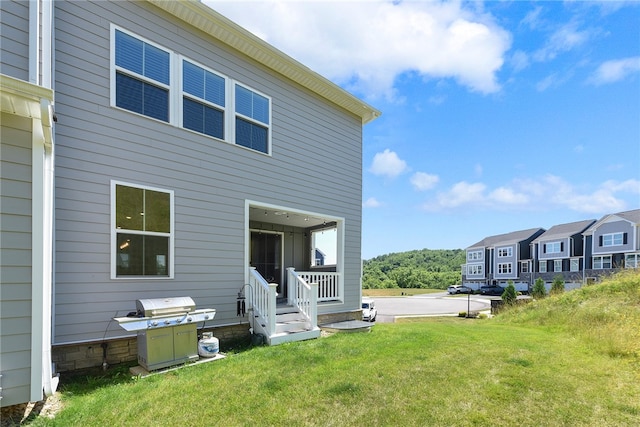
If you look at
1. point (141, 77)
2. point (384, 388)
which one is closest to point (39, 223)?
point (141, 77)

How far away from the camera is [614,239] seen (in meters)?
33.2

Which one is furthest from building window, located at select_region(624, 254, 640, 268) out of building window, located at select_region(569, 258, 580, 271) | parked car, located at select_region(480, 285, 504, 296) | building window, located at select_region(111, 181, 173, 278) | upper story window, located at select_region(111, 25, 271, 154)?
building window, located at select_region(111, 181, 173, 278)

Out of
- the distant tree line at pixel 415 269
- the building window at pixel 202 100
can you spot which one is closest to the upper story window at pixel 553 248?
the distant tree line at pixel 415 269

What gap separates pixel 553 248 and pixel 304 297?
44.1 m

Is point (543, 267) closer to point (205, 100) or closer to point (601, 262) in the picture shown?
point (601, 262)

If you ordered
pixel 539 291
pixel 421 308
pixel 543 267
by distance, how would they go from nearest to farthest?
pixel 539 291, pixel 421 308, pixel 543 267

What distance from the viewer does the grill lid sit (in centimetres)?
480

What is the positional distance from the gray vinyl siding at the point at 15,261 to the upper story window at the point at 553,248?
48.3 m

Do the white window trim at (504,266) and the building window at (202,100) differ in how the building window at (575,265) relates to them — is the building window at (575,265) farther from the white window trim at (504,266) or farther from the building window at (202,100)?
the building window at (202,100)

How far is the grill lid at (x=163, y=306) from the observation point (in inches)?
189

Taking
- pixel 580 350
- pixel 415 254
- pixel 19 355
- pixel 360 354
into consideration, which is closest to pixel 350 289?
pixel 360 354

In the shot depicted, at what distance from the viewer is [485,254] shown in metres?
49.2

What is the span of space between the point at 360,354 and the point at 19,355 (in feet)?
14.6

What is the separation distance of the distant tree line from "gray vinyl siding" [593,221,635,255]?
85.0ft
